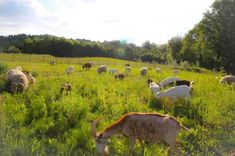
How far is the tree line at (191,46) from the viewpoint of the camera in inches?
1842

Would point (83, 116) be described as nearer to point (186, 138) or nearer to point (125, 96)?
point (186, 138)

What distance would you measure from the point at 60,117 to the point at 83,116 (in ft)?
2.57

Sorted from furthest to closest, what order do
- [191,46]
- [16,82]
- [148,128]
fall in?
1. [191,46]
2. [16,82]
3. [148,128]

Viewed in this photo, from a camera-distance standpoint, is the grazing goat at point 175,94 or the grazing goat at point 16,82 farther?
the grazing goat at point 16,82

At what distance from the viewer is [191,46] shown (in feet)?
226

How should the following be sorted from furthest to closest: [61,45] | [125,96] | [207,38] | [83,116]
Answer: [61,45] → [207,38] → [125,96] → [83,116]

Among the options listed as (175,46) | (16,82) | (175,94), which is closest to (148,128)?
(175,94)

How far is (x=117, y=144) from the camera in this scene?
29.1ft

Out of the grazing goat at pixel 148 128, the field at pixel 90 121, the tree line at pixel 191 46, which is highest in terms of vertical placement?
the tree line at pixel 191 46

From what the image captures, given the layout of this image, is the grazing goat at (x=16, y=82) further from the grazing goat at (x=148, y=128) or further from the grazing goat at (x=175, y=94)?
the grazing goat at (x=148, y=128)

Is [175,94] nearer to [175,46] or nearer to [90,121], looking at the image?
[90,121]

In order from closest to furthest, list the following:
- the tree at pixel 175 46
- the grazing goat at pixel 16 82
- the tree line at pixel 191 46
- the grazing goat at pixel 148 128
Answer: the grazing goat at pixel 148 128 → the grazing goat at pixel 16 82 → the tree line at pixel 191 46 → the tree at pixel 175 46

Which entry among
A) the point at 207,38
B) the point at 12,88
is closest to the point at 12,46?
the point at 207,38

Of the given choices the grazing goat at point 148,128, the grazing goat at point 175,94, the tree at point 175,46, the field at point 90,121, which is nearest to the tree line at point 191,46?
the tree at point 175,46
